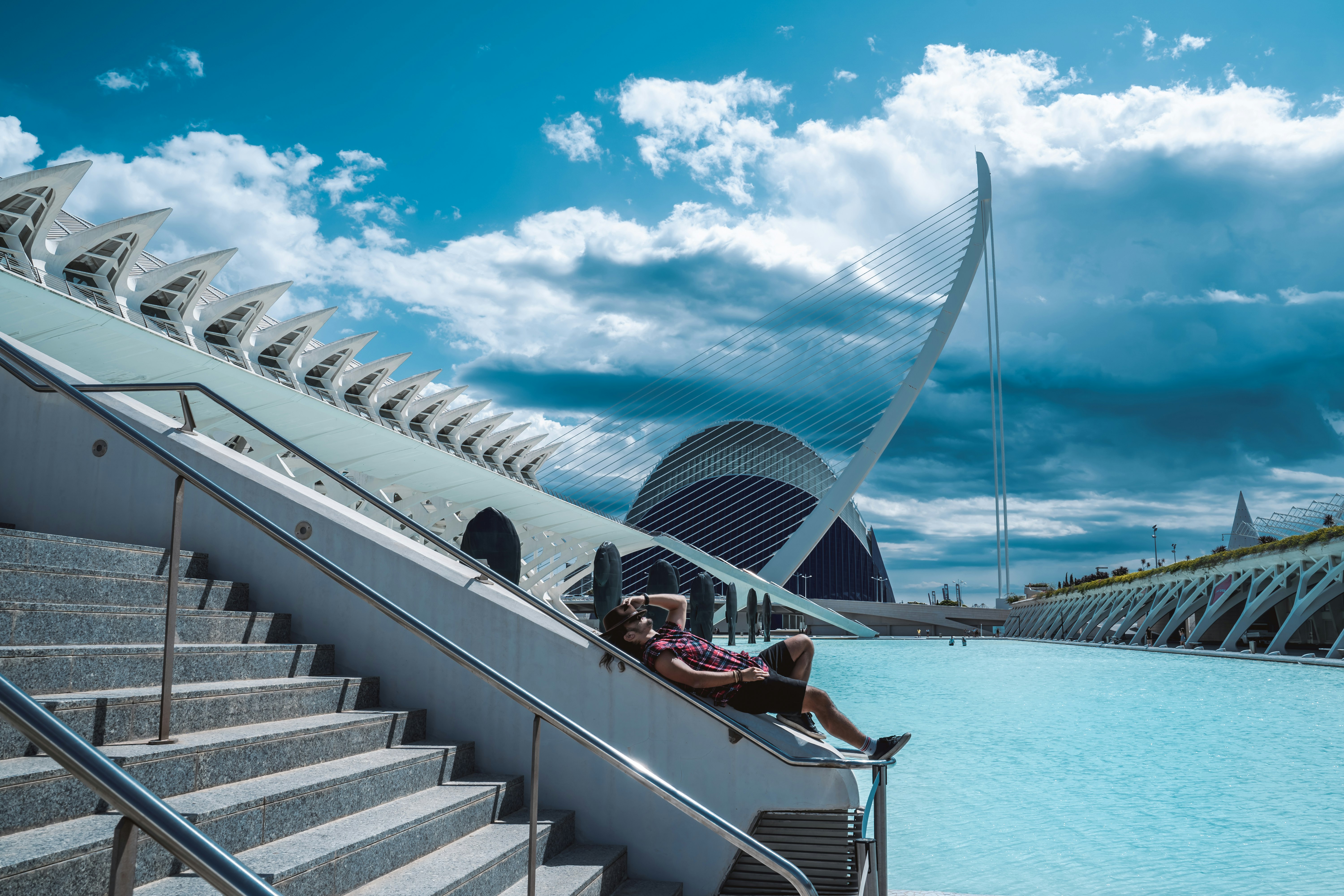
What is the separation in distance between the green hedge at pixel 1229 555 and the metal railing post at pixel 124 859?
76.4ft

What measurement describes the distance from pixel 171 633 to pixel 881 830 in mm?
2546

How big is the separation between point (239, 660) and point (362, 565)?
37.2 inches

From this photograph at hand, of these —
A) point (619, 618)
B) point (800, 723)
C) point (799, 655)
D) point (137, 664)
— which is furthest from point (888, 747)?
point (137, 664)

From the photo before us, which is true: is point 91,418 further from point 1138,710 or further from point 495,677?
point 1138,710

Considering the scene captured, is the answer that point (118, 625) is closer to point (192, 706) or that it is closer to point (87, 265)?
point (192, 706)

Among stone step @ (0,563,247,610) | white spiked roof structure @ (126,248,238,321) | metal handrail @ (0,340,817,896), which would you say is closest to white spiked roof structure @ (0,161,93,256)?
white spiked roof structure @ (126,248,238,321)

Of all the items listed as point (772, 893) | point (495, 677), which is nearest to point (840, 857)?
point (772, 893)

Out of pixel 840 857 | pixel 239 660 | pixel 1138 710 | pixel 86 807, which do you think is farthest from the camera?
pixel 1138 710

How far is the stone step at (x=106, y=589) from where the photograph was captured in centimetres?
299

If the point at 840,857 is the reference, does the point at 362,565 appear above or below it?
above

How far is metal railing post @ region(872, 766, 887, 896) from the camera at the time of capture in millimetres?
3234

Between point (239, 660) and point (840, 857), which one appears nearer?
point (239, 660)

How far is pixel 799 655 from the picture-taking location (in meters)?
4.19

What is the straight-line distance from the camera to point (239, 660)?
3.26m
